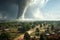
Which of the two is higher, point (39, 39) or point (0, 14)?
point (0, 14)

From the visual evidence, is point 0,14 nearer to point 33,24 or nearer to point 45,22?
point 33,24

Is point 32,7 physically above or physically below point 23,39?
above

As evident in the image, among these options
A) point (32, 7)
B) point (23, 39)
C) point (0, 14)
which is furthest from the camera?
point (32, 7)

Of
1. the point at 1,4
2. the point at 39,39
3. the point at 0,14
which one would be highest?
the point at 1,4

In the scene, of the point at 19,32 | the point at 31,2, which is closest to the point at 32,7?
the point at 31,2

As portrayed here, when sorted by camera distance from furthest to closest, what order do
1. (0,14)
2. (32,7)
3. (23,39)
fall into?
(32,7), (0,14), (23,39)

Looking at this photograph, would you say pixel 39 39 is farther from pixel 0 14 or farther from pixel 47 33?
pixel 0 14

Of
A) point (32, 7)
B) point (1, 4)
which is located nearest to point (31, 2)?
point (32, 7)

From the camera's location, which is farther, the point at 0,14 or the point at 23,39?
the point at 0,14

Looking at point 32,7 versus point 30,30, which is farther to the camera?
point 32,7
